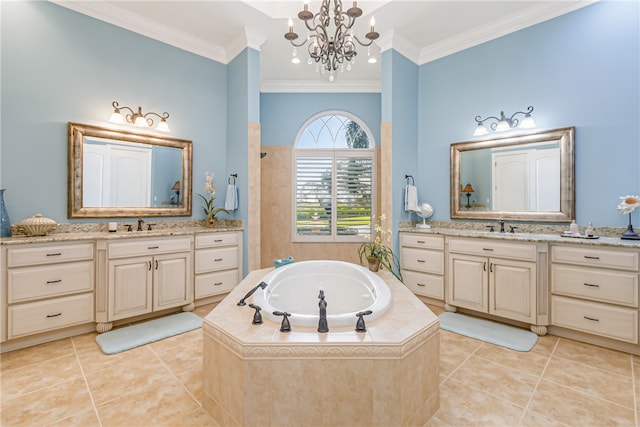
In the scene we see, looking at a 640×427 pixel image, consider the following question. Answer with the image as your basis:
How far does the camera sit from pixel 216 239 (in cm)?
331

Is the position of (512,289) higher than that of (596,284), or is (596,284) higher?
(596,284)

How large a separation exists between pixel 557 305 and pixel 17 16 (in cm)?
553

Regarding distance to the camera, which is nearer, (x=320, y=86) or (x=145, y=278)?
(x=145, y=278)

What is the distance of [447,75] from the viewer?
3.68 metres

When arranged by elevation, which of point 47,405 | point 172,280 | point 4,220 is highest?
point 4,220

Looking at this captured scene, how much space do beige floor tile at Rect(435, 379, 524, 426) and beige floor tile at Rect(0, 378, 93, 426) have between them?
2083 mm

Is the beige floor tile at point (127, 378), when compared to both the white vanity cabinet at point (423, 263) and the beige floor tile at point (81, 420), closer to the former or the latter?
the beige floor tile at point (81, 420)

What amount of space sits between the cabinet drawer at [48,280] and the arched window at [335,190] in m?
2.80

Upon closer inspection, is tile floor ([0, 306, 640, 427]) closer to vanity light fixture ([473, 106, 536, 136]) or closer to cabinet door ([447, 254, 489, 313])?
cabinet door ([447, 254, 489, 313])

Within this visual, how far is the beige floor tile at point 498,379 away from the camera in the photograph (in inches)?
68.5

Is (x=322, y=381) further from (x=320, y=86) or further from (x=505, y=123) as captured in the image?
(x=320, y=86)

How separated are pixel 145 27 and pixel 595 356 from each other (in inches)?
212

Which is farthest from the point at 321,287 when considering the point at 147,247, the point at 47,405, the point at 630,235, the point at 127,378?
the point at 630,235

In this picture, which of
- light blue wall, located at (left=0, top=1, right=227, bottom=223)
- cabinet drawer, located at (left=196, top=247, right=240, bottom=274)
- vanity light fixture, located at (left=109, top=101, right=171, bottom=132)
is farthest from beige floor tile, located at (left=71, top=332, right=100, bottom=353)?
vanity light fixture, located at (left=109, top=101, right=171, bottom=132)
